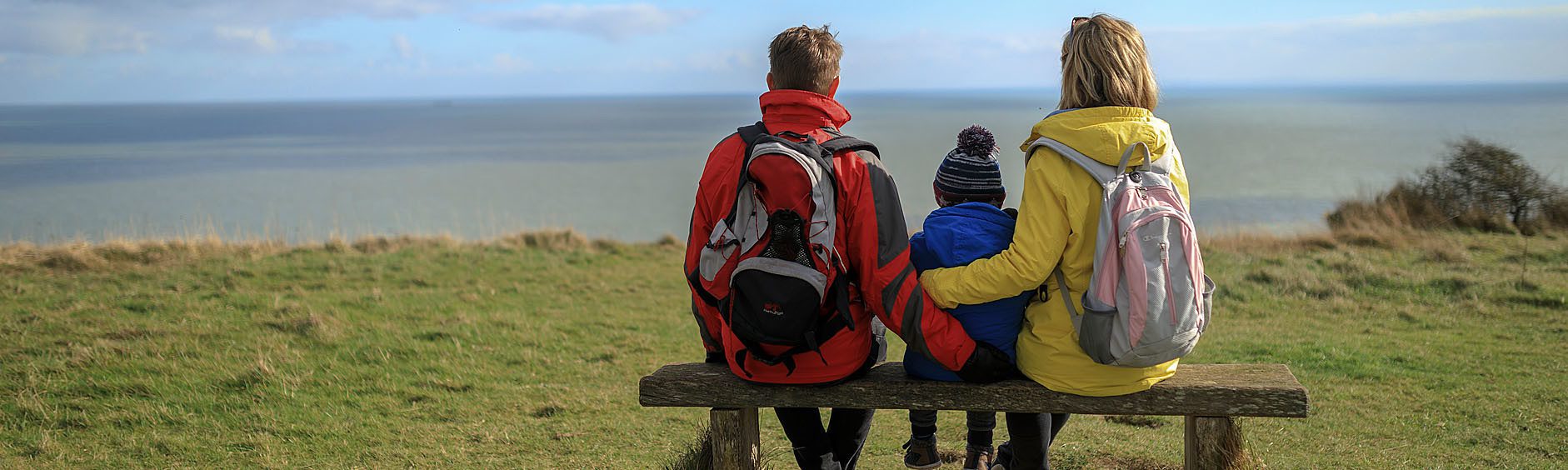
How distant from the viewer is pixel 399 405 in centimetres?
619

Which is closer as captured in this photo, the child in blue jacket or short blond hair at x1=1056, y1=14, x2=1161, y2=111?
short blond hair at x1=1056, y1=14, x2=1161, y2=111

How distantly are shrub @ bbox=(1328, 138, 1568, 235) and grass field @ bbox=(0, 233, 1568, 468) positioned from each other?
1278mm

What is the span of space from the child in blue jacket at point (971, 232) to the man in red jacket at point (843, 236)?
56 mm

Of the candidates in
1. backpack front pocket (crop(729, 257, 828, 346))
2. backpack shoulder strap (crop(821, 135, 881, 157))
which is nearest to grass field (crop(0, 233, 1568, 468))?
backpack front pocket (crop(729, 257, 828, 346))

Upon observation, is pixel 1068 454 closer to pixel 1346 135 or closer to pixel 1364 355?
pixel 1364 355

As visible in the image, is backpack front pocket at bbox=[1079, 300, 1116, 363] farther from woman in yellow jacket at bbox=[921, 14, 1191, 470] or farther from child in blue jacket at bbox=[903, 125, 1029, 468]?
child in blue jacket at bbox=[903, 125, 1029, 468]

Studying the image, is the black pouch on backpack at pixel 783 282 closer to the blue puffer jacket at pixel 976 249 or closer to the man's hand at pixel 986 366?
the blue puffer jacket at pixel 976 249

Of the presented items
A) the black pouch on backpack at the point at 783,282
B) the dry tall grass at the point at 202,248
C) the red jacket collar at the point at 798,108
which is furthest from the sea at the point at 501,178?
the black pouch on backpack at the point at 783,282

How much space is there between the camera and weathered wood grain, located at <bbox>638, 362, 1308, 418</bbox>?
3.28 metres

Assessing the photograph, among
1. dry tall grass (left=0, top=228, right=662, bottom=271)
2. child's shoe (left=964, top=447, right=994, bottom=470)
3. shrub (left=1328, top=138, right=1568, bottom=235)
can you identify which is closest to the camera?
child's shoe (left=964, top=447, right=994, bottom=470)

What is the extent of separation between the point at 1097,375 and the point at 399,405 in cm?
439

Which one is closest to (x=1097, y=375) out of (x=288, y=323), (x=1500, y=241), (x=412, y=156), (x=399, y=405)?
(x=399, y=405)

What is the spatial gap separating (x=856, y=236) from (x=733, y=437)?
0.85 m

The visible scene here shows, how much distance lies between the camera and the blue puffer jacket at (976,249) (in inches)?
127
